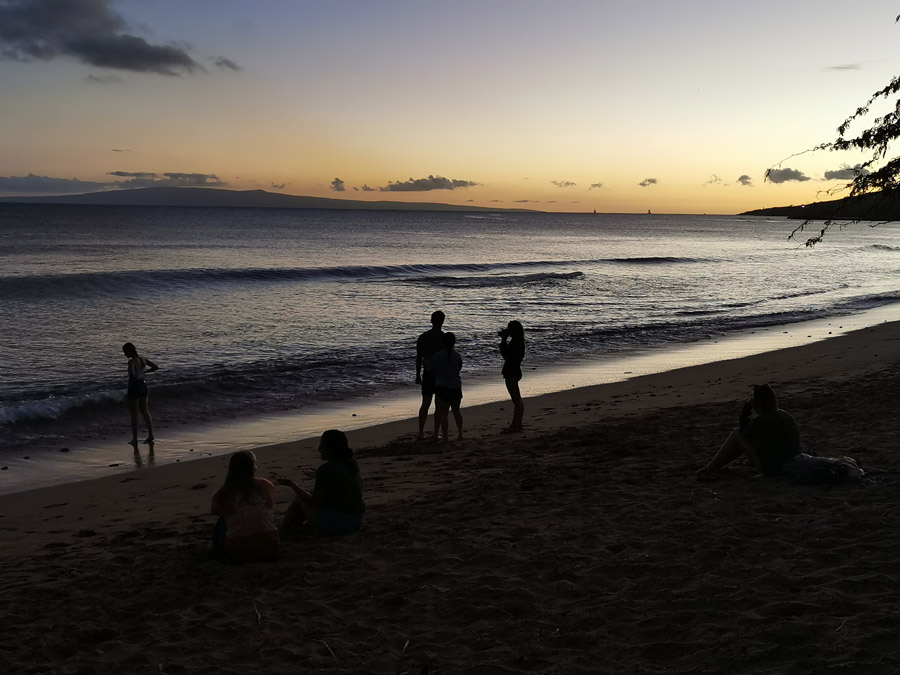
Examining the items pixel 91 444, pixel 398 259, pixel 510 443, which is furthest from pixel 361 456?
pixel 398 259

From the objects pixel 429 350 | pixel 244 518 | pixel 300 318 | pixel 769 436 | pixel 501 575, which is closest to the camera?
pixel 501 575

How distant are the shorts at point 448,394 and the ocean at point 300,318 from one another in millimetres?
3575

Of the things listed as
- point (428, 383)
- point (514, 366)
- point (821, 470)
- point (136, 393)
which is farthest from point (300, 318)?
point (821, 470)

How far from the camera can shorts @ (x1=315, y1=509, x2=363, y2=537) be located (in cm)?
661

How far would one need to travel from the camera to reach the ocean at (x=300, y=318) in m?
15.1

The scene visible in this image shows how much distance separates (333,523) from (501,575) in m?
1.81

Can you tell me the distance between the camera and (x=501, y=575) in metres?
5.48

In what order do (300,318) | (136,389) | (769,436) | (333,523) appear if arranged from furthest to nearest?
1. (300,318)
2. (136,389)
3. (769,436)
4. (333,523)

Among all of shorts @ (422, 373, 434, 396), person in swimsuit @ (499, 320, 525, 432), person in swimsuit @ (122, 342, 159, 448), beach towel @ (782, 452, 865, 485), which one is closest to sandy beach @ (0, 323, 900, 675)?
beach towel @ (782, 452, 865, 485)

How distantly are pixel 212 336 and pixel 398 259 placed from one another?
40552 millimetres

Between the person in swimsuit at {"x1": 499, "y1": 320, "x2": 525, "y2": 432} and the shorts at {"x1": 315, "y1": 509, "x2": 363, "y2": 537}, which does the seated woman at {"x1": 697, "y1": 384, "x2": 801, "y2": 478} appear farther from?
the person in swimsuit at {"x1": 499, "y1": 320, "x2": 525, "y2": 432}

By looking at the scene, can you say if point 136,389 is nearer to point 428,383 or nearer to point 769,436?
point 428,383

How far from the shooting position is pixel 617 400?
45.2ft

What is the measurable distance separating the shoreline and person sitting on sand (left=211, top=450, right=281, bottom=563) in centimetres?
502
